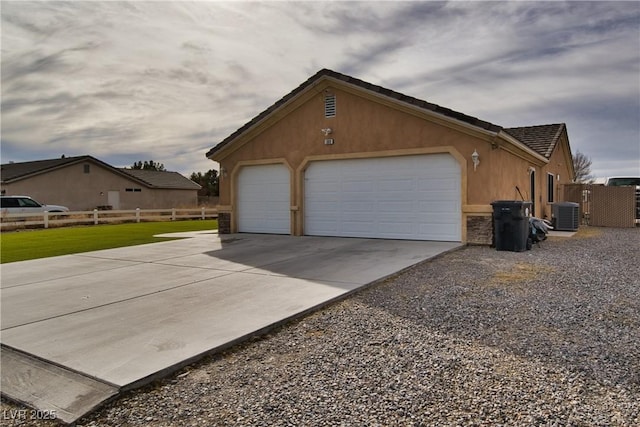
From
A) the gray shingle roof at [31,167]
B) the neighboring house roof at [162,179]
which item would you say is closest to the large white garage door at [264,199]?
the gray shingle roof at [31,167]

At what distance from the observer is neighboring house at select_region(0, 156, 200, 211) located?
30094 mm

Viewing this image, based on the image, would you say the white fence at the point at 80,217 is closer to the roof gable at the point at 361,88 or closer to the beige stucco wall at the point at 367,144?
the roof gable at the point at 361,88

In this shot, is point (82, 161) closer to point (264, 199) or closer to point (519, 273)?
point (264, 199)

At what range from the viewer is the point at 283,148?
46.4ft

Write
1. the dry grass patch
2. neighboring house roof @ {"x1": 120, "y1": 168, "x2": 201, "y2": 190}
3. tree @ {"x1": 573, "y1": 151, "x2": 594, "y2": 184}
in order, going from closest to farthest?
1. the dry grass patch
2. neighboring house roof @ {"x1": 120, "y1": 168, "x2": 201, "y2": 190}
3. tree @ {"x1": 573, "y1": 151, "x2": 594, "y2": 184}

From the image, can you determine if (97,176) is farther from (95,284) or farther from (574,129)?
(574,129)

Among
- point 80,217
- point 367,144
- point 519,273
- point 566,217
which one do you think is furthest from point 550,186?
point 80,217

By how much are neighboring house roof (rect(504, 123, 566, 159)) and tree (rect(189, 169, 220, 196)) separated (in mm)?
33690

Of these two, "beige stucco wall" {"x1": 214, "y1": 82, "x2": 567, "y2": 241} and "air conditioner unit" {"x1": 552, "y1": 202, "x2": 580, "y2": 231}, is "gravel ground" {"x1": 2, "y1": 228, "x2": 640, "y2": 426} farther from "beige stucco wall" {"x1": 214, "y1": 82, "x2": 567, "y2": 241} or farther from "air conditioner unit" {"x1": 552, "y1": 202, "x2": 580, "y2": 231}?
"air conditioner unit" {"x1": 552, "y1": 202, "x2": 580, "y2": 231}

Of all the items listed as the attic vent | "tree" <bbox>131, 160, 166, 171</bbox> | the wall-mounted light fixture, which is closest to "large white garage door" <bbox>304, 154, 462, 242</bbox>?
the wall-mounted light fixture

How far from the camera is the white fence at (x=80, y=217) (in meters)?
20.0

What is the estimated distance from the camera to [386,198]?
40.4 ft

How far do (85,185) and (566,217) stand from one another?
32.1m

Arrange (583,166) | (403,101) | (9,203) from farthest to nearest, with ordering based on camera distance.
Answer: (583,166) → (9,203) → (403,101)
